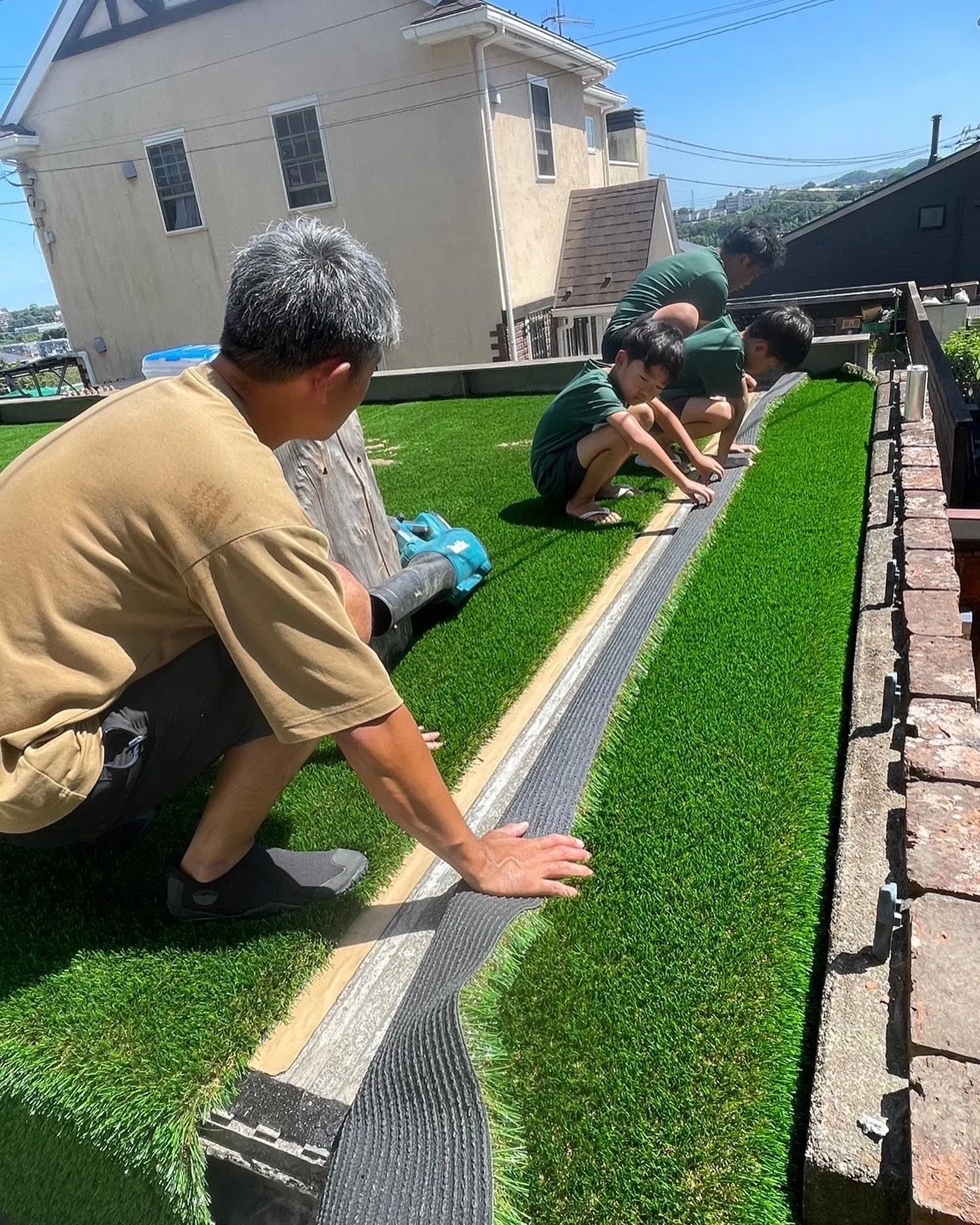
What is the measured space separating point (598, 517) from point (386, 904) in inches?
104

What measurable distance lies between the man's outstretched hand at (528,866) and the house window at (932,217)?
73.7 ft

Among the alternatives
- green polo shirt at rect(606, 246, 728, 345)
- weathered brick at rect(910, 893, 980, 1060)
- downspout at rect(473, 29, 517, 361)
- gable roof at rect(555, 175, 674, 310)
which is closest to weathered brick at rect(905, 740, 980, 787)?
weathered brick at rect(910, 893, 980, 1060)

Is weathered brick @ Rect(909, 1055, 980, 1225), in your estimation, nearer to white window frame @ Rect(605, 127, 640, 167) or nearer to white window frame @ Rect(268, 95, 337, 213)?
white window frame @ Rect(268, 95, 337, 213)

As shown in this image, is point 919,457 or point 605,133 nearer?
point 919,457

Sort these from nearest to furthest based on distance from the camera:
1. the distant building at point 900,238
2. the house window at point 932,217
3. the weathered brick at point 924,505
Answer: the weathered brick at point 924,505 < the distant building at point 900,238 < the house window at point 932,217

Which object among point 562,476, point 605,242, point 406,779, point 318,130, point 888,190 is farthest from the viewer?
point 888,190

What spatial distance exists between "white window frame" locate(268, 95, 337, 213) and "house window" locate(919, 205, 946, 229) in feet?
48.8


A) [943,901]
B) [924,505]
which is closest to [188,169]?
[924,505]

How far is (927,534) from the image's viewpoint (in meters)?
3.21

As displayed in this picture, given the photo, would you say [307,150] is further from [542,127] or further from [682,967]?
[682,967]

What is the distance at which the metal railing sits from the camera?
21.0 ft

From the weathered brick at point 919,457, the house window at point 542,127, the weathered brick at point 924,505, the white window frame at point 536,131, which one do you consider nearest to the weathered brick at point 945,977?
the weathered brick at point 924,505

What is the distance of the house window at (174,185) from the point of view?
12992 mm

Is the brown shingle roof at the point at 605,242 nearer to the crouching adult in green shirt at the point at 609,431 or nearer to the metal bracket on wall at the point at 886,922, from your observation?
the crouching adult in green shirt at the point at 609,431
